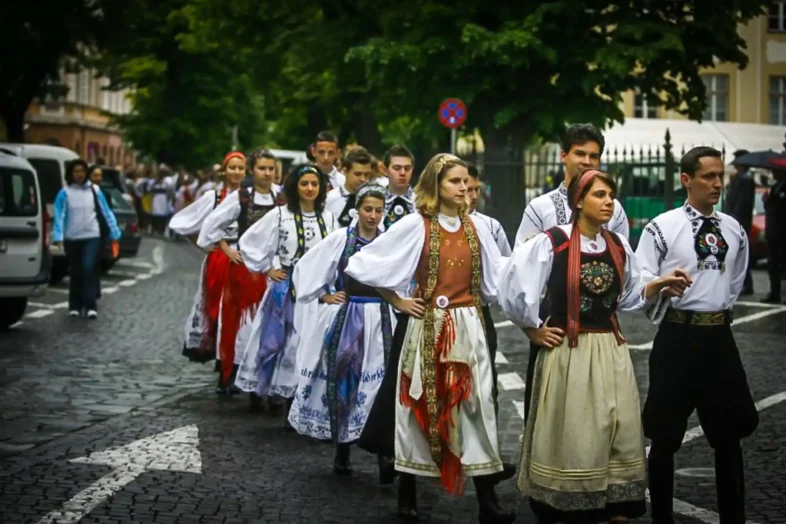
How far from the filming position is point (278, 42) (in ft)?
110

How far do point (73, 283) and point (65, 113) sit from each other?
56004 millimetres

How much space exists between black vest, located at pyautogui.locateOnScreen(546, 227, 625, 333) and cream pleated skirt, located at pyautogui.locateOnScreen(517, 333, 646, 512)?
0.22 feet

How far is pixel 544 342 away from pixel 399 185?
3551 millimetres

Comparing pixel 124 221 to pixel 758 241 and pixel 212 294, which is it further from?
pixel 212 294

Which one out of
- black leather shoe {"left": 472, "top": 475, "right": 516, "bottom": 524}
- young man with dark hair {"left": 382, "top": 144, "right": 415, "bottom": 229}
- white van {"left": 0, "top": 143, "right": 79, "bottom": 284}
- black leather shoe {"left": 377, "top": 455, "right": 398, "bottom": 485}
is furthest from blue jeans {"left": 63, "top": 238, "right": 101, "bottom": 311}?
black leather shoe {"left": 472, "top": 475, "right": 516, "bottom": 524}

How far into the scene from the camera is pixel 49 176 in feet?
78.7

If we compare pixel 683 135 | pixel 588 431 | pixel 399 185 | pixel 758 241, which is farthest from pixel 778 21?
pixel 588 431

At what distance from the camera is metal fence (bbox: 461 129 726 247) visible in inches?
1089

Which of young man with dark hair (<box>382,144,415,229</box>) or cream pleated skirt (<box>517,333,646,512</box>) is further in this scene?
young man with dark hair (<box>382,144,415,229</box>)

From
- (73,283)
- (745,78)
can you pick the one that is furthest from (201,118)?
(73,283)

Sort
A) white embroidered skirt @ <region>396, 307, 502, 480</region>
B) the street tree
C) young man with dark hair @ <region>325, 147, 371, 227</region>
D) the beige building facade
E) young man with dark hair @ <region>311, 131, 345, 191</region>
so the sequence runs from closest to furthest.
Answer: white embroidered skirt @ <region>396, 307, 502, 480</region> → young man with dark hair @ <region>325, 147, 371, 227</region> → young man with dark hair @ <region>311, 131, 345, 191</region> → the street tree → the beige building facade

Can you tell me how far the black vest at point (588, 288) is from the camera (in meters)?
7.28

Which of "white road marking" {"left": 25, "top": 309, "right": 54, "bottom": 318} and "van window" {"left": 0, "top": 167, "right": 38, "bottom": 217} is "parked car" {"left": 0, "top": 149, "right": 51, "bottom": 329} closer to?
"van window" {"left": 0, "top": 167, "right": 38, "bottom": 217}

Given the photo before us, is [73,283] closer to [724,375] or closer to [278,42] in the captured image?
[724,375]
